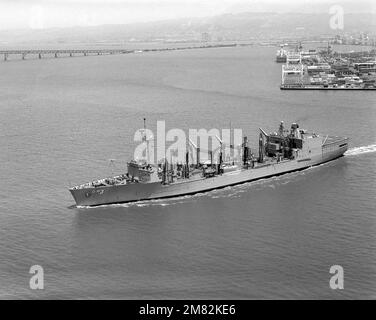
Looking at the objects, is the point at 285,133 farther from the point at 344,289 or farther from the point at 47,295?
the point at 47,295

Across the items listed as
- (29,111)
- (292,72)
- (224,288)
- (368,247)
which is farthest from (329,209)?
(292,72)

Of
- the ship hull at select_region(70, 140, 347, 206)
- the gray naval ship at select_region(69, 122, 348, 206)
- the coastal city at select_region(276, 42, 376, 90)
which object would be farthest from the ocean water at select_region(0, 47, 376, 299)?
the coastal city at select_region(276, 42, 376, 90)

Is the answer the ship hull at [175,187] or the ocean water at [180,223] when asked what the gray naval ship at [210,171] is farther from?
the ocean water at [180,223]

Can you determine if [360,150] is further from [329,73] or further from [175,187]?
[329,73]

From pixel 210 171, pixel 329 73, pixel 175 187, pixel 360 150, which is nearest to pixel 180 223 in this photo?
pixel 175 187

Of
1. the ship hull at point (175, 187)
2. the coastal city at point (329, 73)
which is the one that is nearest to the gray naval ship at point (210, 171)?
the ship hull at point (175, 187)

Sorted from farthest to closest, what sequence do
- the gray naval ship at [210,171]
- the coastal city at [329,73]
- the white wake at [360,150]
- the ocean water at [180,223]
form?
the coastal city at [329,73] < the white wake at [360,150] < the gray naval ship at [210,171] < the ocean water at [180,223]
